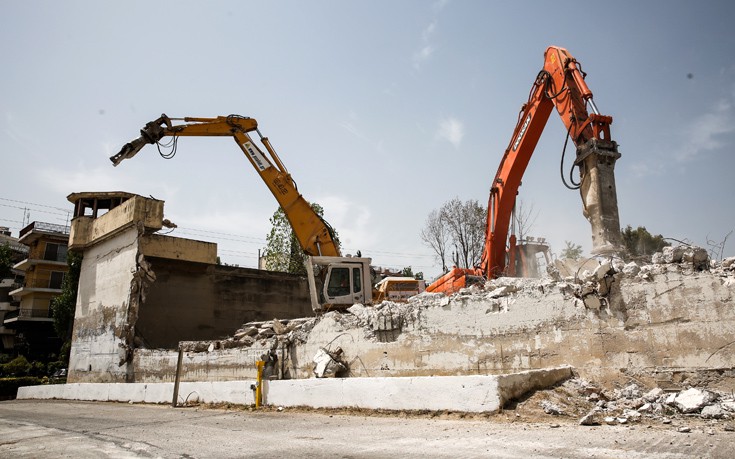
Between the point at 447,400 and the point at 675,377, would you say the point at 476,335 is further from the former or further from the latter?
the point at 675,377

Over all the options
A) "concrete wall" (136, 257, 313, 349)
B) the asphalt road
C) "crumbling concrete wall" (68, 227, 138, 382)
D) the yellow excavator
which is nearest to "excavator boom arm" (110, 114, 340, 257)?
the yellow excavator

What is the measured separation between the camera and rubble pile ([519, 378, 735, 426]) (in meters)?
5.17

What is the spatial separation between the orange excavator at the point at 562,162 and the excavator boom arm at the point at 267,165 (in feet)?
12.5

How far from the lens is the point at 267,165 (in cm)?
1494

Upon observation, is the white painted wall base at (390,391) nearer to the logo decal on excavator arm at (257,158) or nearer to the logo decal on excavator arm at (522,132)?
the logo decal on excavator arm at (522,132)

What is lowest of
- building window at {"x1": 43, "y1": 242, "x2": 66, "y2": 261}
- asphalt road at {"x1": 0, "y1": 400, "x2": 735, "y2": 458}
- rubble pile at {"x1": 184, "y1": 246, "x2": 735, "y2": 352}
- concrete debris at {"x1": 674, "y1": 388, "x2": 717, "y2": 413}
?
asphalt road at {"x1": 0, "y1": 400, "x2": 735, "y2": 458}

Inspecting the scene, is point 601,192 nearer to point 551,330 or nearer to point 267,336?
point 551,330

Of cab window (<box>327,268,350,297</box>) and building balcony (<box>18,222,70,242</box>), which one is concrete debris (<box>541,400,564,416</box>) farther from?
building balcony (<box>18,222,70,242</box>)

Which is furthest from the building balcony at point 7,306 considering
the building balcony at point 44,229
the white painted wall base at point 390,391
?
the white painted wall base at point 390,391

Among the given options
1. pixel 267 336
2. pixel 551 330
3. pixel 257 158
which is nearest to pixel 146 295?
pixel 257 158

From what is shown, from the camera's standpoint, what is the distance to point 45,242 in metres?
42.4

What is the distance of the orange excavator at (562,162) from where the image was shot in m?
8.40

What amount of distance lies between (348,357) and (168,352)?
7187mm

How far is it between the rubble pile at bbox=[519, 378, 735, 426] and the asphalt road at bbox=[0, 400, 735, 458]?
0.37 meters
